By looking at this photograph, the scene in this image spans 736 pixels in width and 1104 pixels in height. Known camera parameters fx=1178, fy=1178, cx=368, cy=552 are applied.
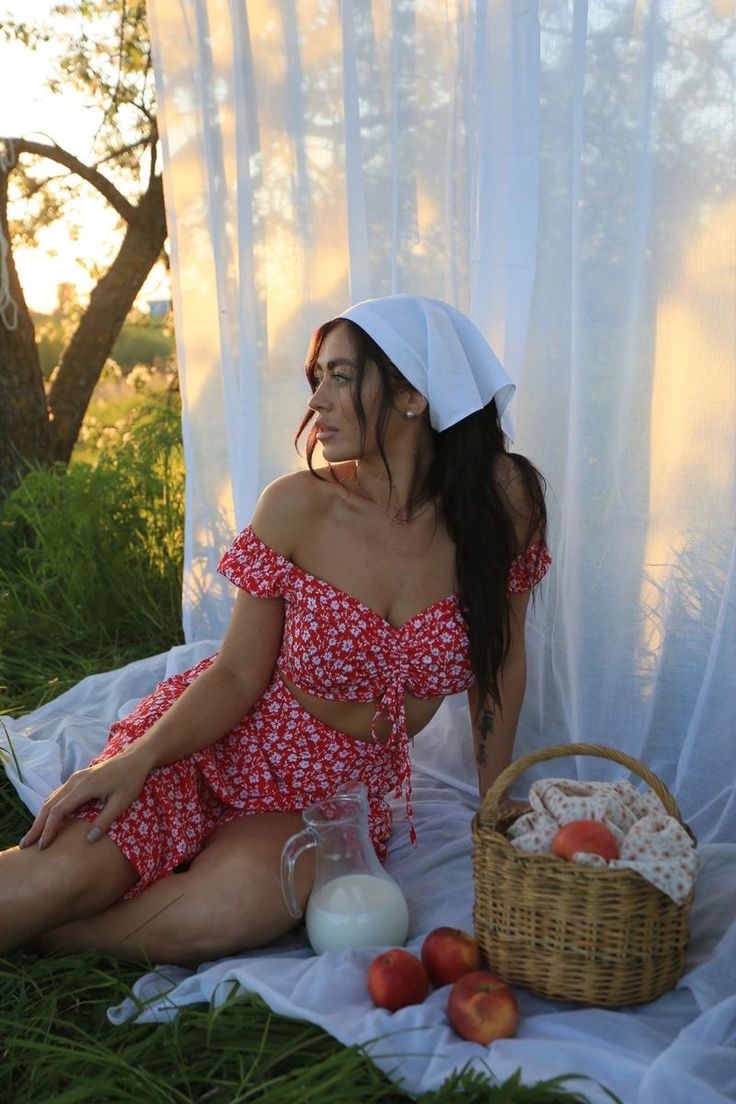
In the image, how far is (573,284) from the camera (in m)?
2.21

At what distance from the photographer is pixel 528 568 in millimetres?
2152

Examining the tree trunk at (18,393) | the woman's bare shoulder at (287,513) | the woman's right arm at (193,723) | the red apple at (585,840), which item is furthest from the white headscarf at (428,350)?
the tree trunk at (18,393)

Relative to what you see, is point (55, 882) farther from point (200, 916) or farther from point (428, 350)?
point (428, 350)

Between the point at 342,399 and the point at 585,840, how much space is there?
83 cm

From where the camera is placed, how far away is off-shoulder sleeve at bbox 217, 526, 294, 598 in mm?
2084

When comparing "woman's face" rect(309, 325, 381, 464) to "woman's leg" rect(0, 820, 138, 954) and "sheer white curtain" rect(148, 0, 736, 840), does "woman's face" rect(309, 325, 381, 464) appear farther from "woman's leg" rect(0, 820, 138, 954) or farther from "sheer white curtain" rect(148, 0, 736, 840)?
"woman's leg" rect(0, 820, 138, 954)

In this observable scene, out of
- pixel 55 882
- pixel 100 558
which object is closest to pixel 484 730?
pixel 55 882

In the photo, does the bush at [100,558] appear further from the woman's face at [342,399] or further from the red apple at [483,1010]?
the red apple at [483,1010]

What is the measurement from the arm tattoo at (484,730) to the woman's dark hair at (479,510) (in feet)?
0.13

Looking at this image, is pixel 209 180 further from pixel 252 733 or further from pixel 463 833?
pixel 463 833

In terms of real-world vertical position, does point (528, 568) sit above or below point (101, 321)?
A: below

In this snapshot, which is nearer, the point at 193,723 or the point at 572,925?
the point at 572,925

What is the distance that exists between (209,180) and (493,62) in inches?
41.3

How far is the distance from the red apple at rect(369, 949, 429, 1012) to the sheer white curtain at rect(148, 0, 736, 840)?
0.75m
